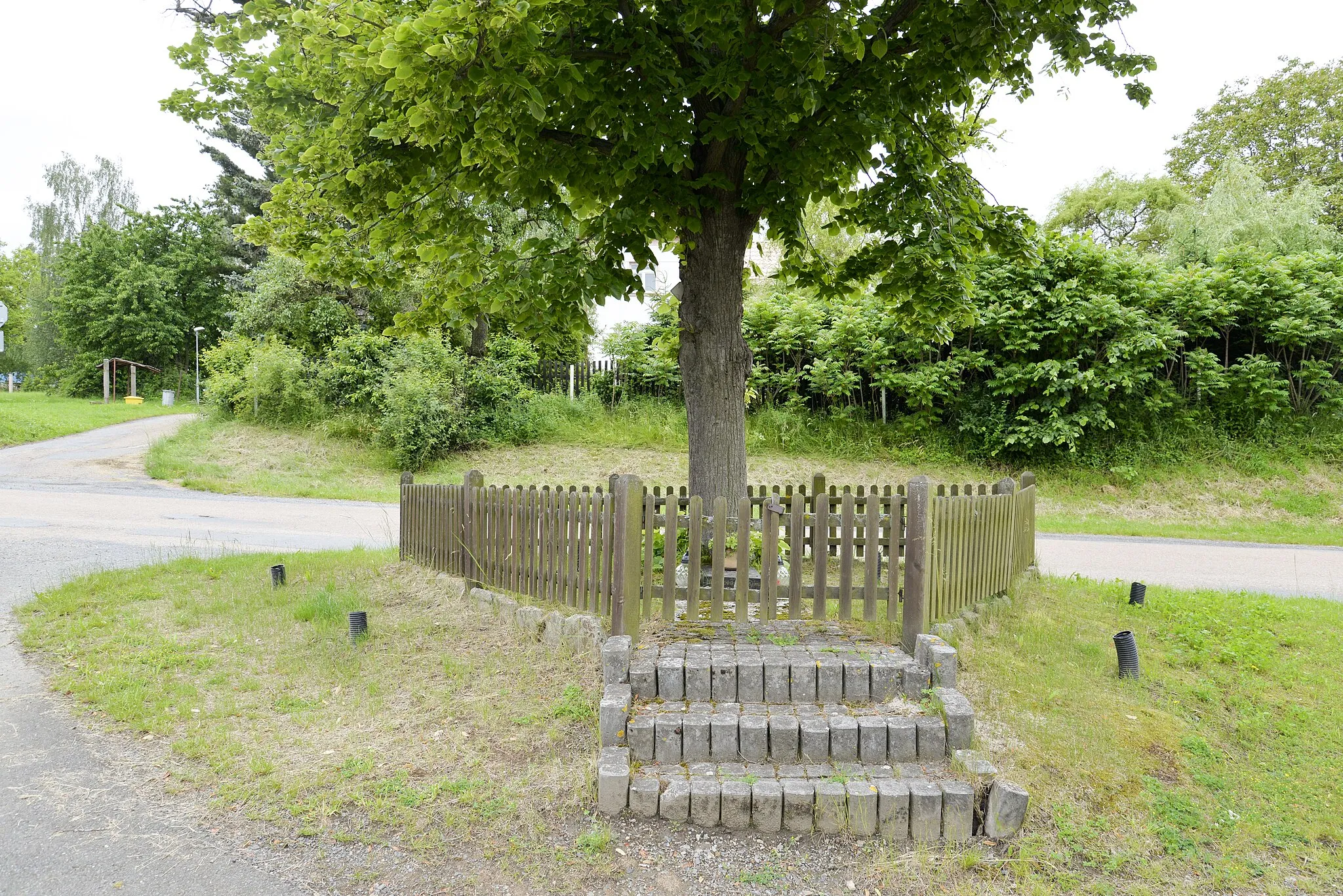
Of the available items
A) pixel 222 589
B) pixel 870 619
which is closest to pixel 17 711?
pixel 222 589

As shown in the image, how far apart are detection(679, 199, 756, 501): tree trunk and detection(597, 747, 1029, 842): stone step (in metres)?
3.26

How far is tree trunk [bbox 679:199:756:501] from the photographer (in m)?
6.85

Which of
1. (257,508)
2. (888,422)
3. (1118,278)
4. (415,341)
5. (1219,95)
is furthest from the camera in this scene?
(1219,95)

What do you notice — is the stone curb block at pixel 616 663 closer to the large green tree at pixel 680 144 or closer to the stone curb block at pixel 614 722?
the stone curb block at pixel 614 722

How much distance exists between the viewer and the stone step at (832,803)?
147 inches

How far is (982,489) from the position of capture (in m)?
7.53

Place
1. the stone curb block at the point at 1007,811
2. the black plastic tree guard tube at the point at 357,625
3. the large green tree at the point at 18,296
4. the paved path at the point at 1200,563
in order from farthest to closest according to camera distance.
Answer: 1. the large green tree at the point at 18,296
2. the paved path at the point at 1200,563
3. the black plastic tree guard tube at the point at 357,625
4. the stone curb block at the point at 1007,811

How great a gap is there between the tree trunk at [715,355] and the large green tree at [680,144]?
0.06 ft

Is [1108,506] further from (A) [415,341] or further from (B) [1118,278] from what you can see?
(A) [415,341]

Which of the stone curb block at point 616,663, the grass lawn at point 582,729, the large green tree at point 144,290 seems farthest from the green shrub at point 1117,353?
the large green tree at point 144,290

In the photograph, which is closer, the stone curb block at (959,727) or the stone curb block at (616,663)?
the stone curb block at (959,727)

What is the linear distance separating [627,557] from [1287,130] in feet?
111

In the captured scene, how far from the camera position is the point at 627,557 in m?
4.97

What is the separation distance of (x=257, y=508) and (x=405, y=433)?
4508 millimetres
